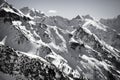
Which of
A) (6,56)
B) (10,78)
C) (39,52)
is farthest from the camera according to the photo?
(39,52)

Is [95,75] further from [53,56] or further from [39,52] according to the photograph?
[39,52]

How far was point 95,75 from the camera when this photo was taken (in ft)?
→ 633

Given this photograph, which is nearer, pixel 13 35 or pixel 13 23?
pixel 13 35

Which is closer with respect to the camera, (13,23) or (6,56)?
(6,56)

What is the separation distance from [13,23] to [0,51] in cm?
7158

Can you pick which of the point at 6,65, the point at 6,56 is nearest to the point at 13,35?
the point at 6,56

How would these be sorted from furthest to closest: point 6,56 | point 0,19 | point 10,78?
point 0,19 → point 6,56 → point 10,78

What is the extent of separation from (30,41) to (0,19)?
56.7 metres

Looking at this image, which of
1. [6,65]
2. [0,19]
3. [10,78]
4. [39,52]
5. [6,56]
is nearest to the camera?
[10,78]

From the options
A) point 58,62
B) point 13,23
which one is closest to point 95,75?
point 58,62

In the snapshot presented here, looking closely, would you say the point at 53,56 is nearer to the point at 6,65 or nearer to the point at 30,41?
the point at 30,41

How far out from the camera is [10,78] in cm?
11475

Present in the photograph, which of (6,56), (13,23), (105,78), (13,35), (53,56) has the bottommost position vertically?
(6,56)

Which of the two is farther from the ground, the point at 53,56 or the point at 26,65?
the point at 53,56
